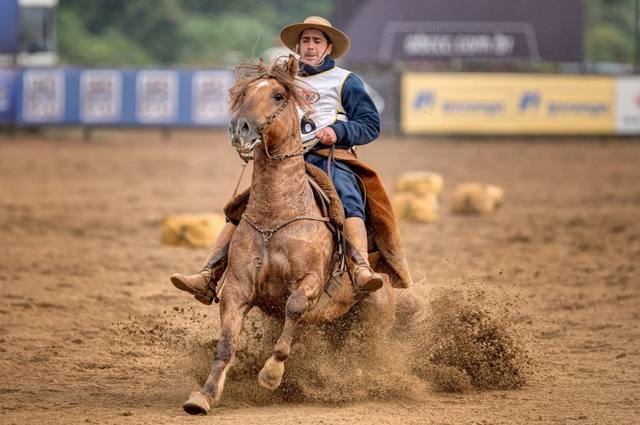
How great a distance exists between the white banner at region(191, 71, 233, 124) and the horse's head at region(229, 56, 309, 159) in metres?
20.9

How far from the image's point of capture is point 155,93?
27.2 m

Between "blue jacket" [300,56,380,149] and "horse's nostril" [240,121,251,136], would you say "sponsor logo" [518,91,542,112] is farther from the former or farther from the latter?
"horse's nostril" [240,121,251,136]

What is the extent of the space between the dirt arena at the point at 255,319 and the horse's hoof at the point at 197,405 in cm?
6

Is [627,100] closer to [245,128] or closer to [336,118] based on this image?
[336,118]

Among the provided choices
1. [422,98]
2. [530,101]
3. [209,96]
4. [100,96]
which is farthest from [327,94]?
[100,96]

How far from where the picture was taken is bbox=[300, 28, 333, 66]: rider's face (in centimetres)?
682

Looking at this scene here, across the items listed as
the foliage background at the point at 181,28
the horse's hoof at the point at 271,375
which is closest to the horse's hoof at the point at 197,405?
the horse's hoof at the point at 271,375

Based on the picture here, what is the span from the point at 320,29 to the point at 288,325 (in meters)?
1.84

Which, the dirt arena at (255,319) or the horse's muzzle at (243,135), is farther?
the dirt arena at (255,319)

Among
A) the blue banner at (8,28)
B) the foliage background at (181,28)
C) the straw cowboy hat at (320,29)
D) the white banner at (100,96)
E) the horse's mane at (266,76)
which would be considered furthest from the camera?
the foliage background at (181,28)

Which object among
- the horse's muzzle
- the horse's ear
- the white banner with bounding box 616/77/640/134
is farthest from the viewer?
the white banner with bounding box 616/77/640/134

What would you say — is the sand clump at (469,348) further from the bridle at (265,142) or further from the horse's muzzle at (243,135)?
the horse's muzzle at (243,135)

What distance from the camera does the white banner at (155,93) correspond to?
27.2m

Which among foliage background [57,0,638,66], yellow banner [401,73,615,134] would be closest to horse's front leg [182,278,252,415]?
yellow banner [401,73,615,134]
